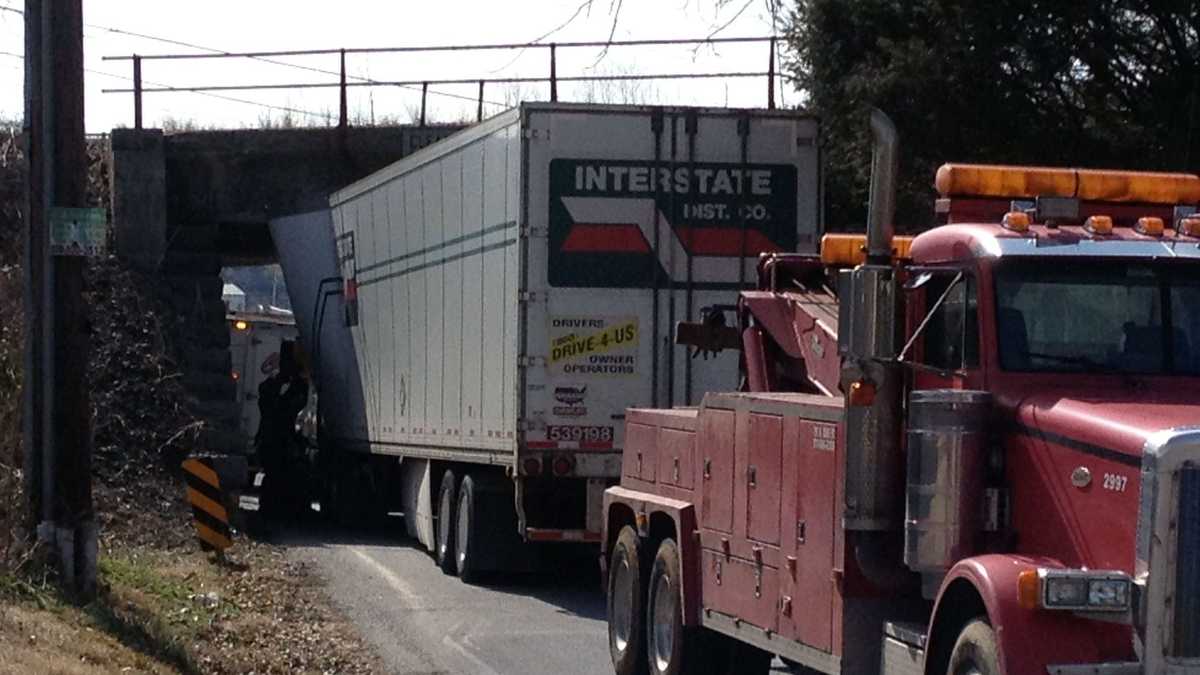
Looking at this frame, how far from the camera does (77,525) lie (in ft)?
44.7

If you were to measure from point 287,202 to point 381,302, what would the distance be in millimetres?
6473

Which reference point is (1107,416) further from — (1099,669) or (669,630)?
(669,630)

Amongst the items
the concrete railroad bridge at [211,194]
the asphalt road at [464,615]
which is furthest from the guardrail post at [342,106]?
the asphalt road at [464,615]

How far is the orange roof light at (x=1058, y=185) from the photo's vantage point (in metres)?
8.80

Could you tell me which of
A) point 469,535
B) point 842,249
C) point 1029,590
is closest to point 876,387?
point 1029,590

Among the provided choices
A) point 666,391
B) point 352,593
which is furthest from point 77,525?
point 666,391

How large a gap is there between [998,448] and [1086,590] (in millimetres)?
1134

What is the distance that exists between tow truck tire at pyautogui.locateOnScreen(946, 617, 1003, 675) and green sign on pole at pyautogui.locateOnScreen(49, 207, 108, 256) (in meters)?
7.94

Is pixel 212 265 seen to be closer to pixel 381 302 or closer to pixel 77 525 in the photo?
pixel 381 302

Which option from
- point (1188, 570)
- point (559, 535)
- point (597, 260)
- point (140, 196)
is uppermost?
point (140, 196)

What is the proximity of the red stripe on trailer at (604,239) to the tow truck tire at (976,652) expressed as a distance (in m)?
9.15

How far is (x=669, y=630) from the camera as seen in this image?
11820 mm

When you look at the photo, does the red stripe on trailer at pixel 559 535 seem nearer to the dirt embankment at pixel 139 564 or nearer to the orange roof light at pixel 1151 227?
the dirt embankment at pixel 139 564

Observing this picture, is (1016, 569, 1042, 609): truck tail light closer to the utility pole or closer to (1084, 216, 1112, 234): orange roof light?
(1084, 216, 1112, 234): orange roof light
